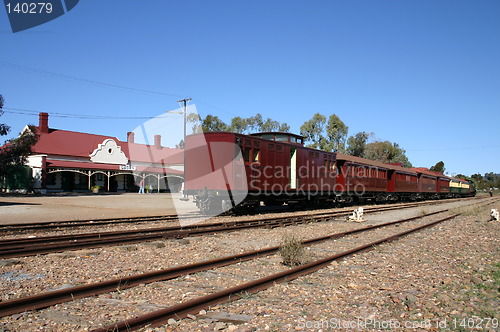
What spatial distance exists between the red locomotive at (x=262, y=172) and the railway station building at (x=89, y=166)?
2564 centimetres

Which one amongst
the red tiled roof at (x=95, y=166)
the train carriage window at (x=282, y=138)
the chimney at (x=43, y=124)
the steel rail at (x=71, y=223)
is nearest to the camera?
the steel rail at (x=71, y=223)

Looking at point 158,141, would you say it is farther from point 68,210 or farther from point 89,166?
point 68,210

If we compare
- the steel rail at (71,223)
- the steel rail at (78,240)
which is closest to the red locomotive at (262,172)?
the steel rail at (71,223)

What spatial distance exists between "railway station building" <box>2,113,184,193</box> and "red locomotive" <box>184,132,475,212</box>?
25.6 m

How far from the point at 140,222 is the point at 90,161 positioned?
32.1 m

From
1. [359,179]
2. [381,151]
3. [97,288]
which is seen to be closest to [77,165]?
[359,179]

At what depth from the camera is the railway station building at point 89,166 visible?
126ft

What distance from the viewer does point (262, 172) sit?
56.7 feet

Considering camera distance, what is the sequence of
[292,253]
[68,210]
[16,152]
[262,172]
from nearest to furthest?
[292,253]
[262,172]
[68,210]
[16,152]

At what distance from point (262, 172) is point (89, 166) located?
29.8 meters

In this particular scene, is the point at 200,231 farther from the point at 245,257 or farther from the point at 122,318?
the point at 122,318

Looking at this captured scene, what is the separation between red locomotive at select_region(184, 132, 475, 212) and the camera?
634 inches

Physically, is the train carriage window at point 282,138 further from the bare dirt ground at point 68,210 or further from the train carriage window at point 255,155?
the bare dirt ground at point 68,210

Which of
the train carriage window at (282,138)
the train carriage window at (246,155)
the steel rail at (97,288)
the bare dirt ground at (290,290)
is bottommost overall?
the bare dirt ground at (290,290)
